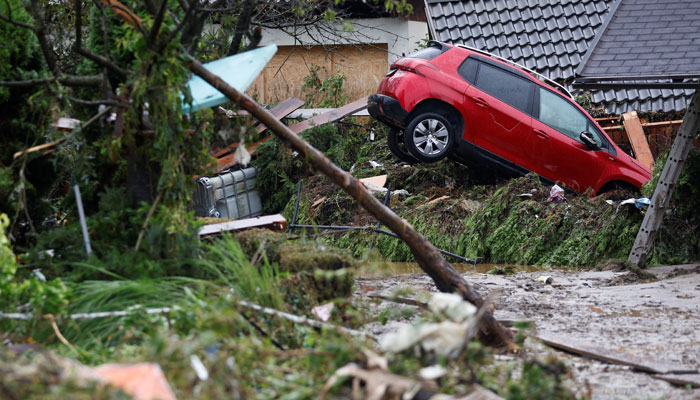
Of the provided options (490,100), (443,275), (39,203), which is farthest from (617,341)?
(490,100)

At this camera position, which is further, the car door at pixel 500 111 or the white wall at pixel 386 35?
the white wall at pixel 386 35

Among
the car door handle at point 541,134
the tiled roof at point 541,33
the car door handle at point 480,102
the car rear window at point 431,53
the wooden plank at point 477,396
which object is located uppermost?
the tiled roof at point 541,33

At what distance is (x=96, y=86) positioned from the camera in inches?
242

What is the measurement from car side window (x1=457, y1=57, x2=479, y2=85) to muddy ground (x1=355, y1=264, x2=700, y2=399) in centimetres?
357

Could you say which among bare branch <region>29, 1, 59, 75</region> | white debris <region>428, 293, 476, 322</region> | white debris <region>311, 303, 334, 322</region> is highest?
bare branch <region>29, 1, 59, 75</region>

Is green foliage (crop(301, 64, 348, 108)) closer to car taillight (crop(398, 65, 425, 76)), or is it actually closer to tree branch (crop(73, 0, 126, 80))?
car taillight (crop(398, 65, 425, 76))

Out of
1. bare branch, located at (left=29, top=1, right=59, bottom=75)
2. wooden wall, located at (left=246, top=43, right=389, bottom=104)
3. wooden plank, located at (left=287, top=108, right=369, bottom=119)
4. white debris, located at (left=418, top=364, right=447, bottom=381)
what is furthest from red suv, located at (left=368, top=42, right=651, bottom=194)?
white debris, located at (left=418, top=364, right=447, bottom=381)

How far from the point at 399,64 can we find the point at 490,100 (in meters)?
1.56

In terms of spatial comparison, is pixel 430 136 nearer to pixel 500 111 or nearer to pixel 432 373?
pixel 500 111

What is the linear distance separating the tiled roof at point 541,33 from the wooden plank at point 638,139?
752 millimetres

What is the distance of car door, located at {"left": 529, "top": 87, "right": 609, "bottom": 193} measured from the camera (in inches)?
484

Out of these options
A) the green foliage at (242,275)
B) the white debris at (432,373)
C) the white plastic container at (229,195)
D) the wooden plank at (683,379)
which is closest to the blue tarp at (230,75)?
the green foliage at (242,275)

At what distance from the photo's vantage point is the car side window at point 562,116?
1241 cm

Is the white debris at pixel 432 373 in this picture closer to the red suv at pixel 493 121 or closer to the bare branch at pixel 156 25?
the bare branch at pixel 156 25
